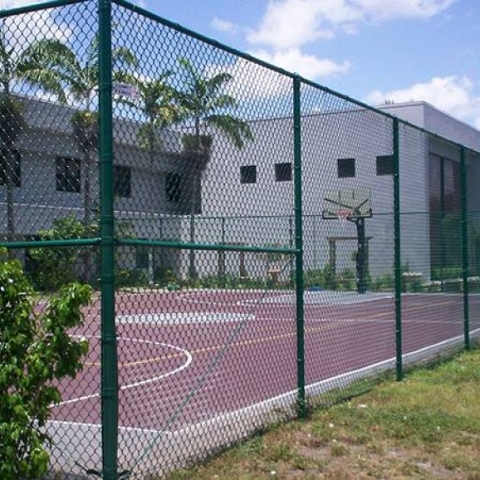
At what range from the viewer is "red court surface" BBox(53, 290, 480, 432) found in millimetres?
7328

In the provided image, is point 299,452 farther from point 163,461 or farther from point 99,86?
point 99,86

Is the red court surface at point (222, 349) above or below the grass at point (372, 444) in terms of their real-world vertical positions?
above

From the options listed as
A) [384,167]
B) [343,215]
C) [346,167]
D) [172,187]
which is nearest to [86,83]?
[172,187]

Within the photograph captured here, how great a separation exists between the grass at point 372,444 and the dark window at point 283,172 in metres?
2.34

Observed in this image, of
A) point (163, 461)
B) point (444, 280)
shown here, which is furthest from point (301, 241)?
point (444, 280)

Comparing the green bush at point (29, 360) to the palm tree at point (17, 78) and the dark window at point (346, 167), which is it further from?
the dark window at point (346, 167)

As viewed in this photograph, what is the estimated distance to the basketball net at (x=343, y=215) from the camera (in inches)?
460

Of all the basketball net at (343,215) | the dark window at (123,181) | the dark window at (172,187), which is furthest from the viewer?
the basketball net at (343,215)

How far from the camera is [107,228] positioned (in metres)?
4.82

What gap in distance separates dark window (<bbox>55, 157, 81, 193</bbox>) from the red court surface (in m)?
0.82

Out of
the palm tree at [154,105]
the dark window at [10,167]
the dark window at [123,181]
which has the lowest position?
the dark window at [123,181]

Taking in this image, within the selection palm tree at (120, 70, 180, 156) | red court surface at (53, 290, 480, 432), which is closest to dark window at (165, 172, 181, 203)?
palm tree at (120, 70, 180, 156)

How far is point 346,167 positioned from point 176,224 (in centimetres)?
567

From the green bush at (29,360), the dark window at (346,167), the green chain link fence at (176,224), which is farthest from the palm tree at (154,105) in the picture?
the dark window at (346,167)
